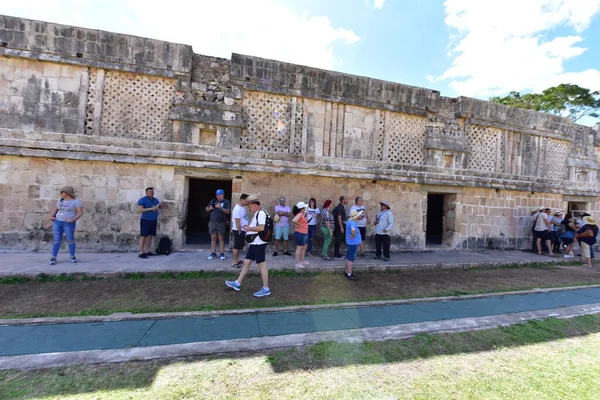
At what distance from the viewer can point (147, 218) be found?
5883mm

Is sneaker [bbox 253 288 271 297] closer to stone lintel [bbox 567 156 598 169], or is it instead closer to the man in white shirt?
the man in white shirt

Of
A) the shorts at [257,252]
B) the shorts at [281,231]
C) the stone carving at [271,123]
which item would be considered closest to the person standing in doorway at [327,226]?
the shorts at [281,231]

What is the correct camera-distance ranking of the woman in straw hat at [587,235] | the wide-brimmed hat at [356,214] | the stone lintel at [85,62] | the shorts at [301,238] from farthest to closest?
the woman in straw hat at [587,235], the stone lintel at [85,62], the shorts at [301,238], the wide-brimmed hat at [356,214]

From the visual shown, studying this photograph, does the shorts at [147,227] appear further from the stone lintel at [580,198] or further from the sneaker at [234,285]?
the stone lintel at [580,198]

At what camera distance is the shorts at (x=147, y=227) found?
5.86 meters

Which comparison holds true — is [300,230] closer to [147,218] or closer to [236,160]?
[236,160]

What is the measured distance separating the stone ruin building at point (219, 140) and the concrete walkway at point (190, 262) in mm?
617

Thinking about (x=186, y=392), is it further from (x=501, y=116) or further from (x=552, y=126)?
(x=552, y=126)

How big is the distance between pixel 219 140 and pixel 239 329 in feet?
17.2

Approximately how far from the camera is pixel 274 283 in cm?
488

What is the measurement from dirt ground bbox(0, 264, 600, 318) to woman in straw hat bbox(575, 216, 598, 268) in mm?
1799

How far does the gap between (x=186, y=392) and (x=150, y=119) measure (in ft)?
21.8

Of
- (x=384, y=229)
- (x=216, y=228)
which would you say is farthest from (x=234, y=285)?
(x=384, y=229)

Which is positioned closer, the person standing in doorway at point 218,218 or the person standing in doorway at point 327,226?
the person standing in doorway at point 218,218
